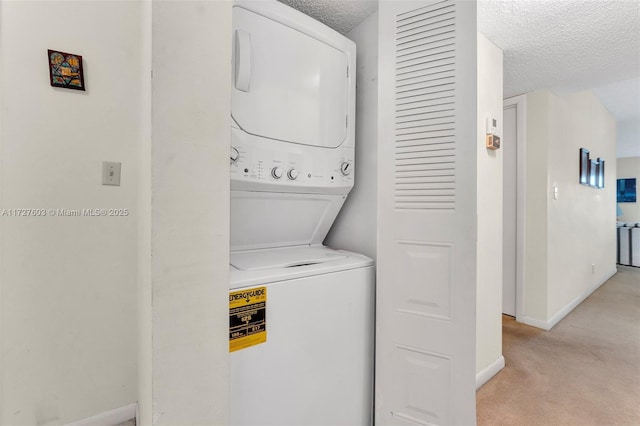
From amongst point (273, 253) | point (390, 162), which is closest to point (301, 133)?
point (390, 162)

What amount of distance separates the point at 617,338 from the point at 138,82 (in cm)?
409

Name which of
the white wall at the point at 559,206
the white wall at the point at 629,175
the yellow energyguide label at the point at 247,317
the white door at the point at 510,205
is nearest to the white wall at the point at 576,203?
the white wall at the point at 559,206

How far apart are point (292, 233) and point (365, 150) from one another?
0.56 metres

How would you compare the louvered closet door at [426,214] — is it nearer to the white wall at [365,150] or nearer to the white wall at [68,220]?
the white wall at [365,150]

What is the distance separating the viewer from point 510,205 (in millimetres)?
3049

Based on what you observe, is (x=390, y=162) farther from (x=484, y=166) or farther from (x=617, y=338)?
(x=617, y=338)

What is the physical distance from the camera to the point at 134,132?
1541 mm

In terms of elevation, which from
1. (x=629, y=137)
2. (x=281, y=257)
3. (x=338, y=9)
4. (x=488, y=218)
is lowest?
(x=281, y=257)

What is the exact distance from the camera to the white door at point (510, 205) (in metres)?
3.00

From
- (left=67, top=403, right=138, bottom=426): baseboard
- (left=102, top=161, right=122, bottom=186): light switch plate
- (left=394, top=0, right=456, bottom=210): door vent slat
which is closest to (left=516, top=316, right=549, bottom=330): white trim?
(left=394, top=0, right=456, bottom=210): door vent slat

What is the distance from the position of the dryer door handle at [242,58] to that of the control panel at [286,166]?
18cm

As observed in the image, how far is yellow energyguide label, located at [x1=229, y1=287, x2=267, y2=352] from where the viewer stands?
3.17 ft

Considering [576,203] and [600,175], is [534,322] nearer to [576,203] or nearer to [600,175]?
[576,203]

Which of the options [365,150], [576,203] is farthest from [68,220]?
[576,203]
